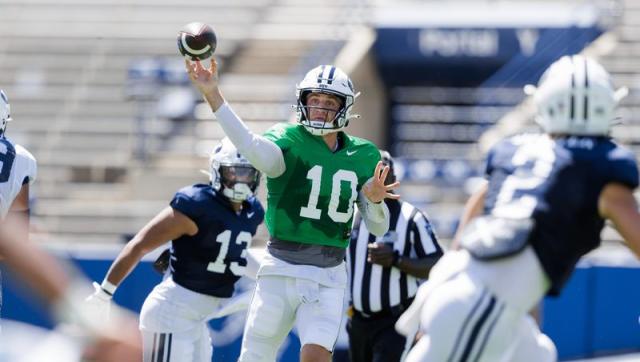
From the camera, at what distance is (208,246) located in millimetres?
6602

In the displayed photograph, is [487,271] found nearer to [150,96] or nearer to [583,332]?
[583,332]

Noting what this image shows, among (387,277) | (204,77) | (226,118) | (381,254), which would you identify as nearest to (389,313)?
(387,277)

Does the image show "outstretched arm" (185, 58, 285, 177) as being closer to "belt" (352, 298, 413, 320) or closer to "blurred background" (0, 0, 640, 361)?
"belt" (352, 298, 413, 320)

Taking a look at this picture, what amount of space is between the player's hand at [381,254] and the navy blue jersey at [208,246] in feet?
2.38

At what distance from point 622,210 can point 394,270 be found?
9.00 feet

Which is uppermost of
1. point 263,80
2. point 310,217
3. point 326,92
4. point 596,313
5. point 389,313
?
point 263,80

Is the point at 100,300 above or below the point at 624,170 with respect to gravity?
below

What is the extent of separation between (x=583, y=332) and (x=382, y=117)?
7.88 metres

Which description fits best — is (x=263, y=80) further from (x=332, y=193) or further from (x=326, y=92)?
(x=332, y=193)

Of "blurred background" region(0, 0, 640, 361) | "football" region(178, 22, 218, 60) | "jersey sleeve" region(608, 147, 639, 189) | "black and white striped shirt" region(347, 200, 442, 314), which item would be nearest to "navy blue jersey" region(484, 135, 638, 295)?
"jersey sleeve" region(608, 147, 639, 189)

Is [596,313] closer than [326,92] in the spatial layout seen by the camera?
No

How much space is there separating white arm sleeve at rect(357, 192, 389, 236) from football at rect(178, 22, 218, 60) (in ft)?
3.11

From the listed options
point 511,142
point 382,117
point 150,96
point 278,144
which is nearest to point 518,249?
point 511,142

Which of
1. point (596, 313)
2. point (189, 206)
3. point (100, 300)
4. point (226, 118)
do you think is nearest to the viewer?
point (226, 118)
